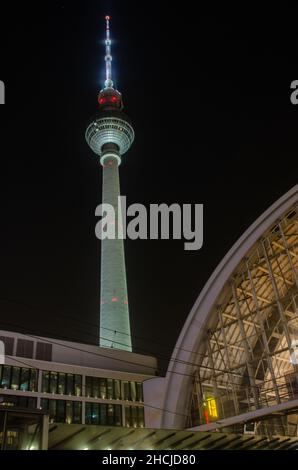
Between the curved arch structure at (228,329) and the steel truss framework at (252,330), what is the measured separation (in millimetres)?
70

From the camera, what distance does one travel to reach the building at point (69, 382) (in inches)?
1534

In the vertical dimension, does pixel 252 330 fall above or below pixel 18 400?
above

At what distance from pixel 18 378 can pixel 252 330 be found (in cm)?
2042

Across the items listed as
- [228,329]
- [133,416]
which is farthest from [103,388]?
[228,329]

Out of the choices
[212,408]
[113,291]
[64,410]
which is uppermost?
[113,291]

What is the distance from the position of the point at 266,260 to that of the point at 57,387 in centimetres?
2279

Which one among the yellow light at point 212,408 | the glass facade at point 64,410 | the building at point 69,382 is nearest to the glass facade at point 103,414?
the building at point 69,382

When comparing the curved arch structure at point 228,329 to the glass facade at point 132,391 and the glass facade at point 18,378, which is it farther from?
the glass facade at point 18,378

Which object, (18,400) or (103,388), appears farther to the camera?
(103,388)

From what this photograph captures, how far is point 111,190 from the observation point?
74.8 m

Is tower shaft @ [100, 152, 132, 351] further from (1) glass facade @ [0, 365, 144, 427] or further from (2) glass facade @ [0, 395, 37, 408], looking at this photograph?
(2) glass facade @ [0, 395, 37, 408]

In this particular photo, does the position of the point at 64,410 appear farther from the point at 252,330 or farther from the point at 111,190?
the point at 111,190
